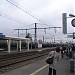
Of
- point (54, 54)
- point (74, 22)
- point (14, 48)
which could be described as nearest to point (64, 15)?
point (74, 22)

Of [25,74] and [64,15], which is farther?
[64,15]

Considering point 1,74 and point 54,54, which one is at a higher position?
point 54,54

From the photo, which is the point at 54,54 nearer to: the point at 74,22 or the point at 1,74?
the point at 74,22

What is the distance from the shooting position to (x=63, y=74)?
49.9ft

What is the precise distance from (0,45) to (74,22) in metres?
57.7

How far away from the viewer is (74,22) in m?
14.2

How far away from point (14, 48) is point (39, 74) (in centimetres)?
7190


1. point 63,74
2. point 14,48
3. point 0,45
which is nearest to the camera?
point 63,74

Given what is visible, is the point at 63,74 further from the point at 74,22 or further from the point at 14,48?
the point at 14,48

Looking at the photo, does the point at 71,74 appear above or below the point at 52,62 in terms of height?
below

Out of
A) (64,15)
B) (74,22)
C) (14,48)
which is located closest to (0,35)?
(14,48)

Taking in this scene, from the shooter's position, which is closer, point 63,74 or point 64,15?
point 63,74

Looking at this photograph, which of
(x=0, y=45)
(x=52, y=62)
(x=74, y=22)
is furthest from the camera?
(x=0, y=45)

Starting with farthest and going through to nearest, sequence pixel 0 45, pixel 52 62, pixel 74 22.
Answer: pixel 0 45 → pixel 74 22 → pixel 52 62
